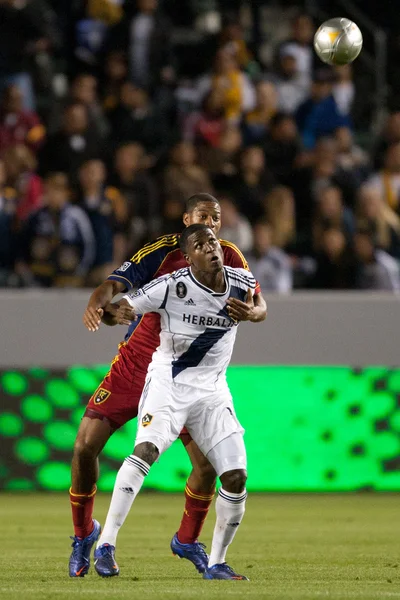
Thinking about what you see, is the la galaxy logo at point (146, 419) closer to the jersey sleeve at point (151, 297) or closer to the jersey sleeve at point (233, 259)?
the jersey sleeve at point (151, 297)

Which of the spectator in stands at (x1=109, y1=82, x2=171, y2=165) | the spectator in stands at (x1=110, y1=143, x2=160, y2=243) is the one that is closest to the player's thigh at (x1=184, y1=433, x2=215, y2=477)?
the spectator in stands at (x1=110, y1=143, x2=160, y2=243)

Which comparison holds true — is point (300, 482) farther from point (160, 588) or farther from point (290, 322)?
point (160, 588)

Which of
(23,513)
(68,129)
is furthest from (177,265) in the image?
(68,129)

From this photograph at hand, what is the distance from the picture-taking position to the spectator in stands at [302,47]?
47.2 feet

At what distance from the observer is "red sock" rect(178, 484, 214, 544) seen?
693 centimetres

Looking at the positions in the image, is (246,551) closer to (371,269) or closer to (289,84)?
(371,269)

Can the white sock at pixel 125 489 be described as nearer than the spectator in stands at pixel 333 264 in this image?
Yes

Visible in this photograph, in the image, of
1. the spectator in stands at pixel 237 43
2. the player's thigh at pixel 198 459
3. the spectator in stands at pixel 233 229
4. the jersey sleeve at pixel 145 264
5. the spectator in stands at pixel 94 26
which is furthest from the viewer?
the spectator in stands at pixel 237 43

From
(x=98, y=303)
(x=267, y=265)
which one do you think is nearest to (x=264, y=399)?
(x=267, y=265)

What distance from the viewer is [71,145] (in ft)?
41.2

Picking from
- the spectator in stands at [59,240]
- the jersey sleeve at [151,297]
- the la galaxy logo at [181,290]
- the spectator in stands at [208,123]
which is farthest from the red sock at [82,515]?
the spectator in stands at [208,123]

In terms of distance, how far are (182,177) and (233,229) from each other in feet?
2.86

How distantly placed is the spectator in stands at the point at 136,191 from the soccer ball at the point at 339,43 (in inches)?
137

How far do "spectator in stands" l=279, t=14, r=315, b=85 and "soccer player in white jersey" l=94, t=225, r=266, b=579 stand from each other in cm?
818
